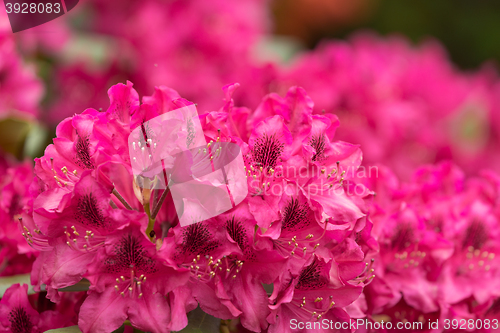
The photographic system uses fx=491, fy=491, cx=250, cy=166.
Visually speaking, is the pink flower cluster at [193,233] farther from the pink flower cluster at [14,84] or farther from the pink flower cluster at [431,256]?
the pink flower cluster at [14,84]

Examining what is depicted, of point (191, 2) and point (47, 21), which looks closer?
point (47, 21)

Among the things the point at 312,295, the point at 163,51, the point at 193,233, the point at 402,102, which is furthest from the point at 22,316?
the point at 402,102

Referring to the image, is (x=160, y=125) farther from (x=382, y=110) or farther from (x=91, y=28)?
(x=91, y=28)

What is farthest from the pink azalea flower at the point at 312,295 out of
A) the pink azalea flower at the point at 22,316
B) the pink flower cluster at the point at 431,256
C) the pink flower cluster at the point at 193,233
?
the pink azalea flower at the point at 22,316

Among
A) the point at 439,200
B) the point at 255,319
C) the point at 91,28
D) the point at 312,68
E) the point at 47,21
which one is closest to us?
the point at 255,319

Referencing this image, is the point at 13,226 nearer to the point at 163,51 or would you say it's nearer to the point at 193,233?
the point at 193,233

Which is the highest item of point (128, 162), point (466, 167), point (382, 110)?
point (128, 162)

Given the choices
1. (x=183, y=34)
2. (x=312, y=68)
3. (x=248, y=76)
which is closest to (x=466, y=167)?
(x=312, y=68)

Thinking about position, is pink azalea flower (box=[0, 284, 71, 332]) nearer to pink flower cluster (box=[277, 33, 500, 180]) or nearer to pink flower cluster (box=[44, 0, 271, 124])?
pink flower cluster (box=[44, 0, 271, 124])

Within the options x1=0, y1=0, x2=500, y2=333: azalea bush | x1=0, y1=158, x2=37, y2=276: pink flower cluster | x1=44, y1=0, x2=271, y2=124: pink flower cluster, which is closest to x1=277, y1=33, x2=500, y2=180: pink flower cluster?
x1=44, y1=0, x2=271, y2=124: pink flower cluster
